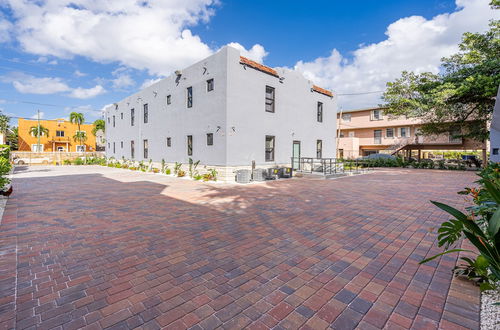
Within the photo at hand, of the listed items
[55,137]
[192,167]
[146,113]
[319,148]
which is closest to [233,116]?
[192,167]

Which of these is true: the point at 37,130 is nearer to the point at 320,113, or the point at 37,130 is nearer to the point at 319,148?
the point at 320,113

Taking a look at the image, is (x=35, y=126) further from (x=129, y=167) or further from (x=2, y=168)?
(x=2, y=168)

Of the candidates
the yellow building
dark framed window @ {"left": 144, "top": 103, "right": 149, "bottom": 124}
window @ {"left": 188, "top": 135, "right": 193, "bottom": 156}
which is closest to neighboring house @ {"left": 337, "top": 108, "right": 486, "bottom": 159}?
window @ {"left": 188, "top": 135, "right": 193, "bottom": 156}

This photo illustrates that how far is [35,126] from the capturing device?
3856 centimetres

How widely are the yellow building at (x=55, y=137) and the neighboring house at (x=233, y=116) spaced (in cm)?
3148

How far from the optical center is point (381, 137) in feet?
102

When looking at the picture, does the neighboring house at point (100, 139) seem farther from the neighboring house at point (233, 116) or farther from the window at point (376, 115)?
the window at point (376, 115)

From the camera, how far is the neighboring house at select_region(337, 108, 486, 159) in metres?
26.4

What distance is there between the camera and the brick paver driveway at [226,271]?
89.0 inches

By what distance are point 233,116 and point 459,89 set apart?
1562 centimetres

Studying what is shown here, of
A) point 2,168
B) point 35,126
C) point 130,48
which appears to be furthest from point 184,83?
point 35,126

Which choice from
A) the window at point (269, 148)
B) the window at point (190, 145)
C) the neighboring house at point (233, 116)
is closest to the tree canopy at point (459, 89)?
the neighboring house at point (233, 116)

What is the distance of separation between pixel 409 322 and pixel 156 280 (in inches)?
110

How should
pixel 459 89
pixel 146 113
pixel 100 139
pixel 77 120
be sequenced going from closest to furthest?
pixel 459 89
pixel 146 113
pixel 77 120
pixel 100 139
